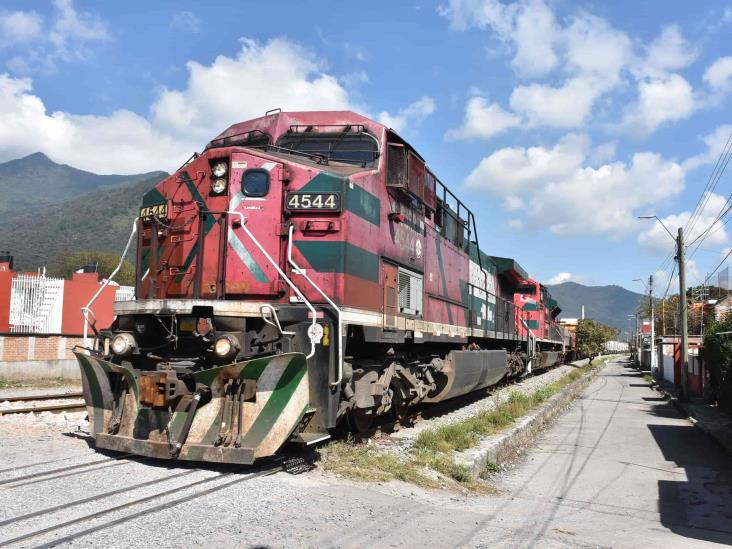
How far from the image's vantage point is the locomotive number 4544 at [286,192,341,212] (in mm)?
6031

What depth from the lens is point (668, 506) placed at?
6.48 meters

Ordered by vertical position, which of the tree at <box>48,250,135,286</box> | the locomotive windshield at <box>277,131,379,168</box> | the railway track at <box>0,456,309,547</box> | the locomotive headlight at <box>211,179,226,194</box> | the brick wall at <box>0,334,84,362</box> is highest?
the tree at <box>48,250,135,286</box>

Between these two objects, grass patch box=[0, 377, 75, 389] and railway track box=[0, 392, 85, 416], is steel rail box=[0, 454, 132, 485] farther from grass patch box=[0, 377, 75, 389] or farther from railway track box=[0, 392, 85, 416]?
grass patch box=[0, 377, 75, 389]

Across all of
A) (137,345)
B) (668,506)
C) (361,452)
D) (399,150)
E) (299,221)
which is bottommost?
(668,506)

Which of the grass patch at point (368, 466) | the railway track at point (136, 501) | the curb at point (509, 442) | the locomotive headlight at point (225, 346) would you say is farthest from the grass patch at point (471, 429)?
the locomotive headlight at point (225, 346)

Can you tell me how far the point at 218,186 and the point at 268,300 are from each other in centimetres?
129

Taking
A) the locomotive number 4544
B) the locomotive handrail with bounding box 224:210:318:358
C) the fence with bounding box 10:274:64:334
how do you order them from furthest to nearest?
the fence with bounding box 10:274:64:334 → the locomotive number 4544 → the locomotive handrail with bounding box 224:210:318:358

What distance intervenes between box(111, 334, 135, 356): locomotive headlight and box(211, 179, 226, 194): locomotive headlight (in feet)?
5.46

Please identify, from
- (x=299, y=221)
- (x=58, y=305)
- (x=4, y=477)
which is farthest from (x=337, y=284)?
(x=58, y=305)

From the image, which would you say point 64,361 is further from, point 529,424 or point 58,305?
point 529,424

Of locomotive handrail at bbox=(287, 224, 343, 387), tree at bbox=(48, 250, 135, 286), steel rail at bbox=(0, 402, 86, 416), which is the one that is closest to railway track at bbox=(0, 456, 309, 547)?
locomotive handrail at bbox=(287, 224, 343, 387)

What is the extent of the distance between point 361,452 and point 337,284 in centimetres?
174

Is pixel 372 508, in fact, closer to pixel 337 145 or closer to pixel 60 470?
pixel 60 470

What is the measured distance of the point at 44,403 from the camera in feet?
36.4
